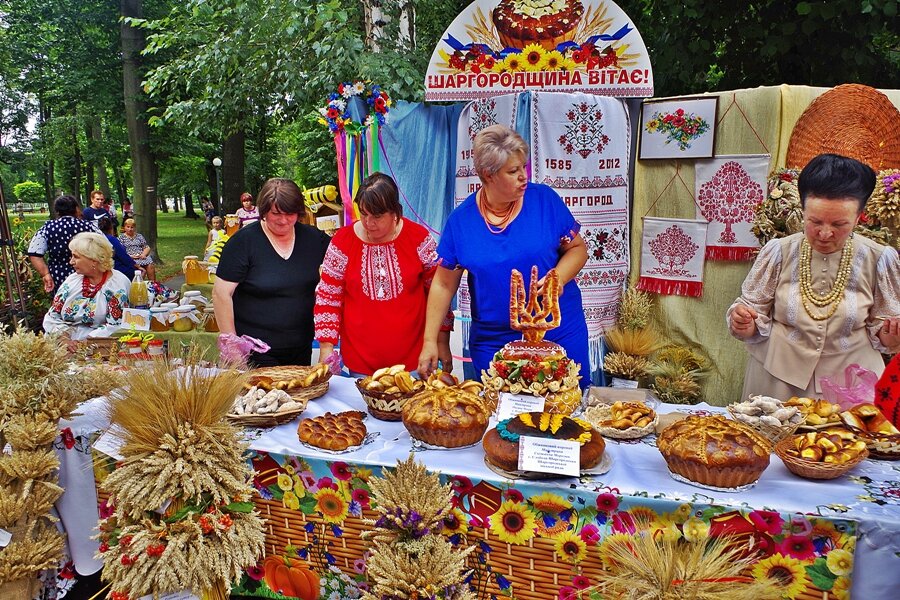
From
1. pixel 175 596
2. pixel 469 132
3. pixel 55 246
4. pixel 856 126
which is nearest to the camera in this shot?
pixel 175 596

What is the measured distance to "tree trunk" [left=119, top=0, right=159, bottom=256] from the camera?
11789 millimetres

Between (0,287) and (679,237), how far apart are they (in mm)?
6978

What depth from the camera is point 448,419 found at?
1.79m

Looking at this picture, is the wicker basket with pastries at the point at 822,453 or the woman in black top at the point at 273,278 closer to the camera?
the wicker basket with pastries at the point at 822,453

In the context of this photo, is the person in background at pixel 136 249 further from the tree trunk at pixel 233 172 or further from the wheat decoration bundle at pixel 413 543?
the wheat decoration bundle at pixel 413 543

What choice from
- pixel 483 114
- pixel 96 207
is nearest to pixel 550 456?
pixel 483 114

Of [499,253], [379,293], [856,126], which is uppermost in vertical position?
[856,126]

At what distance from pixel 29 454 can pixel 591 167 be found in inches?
140

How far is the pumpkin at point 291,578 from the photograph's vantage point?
1.88m

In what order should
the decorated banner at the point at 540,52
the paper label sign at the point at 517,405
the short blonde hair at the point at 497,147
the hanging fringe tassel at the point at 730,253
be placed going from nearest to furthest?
1. the paper label sign at the point at 517,405
2. the short blonde hair at the point at 497,147
3. the decorated banner at the point at 540,52
4. the hanging fringe tassel at the point at 730,253

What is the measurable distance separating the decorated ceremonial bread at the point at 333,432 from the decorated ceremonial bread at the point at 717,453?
0.88 meters

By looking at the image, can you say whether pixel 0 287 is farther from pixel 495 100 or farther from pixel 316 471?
pixel 316 471

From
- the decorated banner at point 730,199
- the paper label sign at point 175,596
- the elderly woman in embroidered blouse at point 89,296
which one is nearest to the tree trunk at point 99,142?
the elderly woman in embroidered blouse at point 89,296

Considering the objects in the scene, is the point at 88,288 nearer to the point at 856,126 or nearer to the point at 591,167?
the point at 591,167
